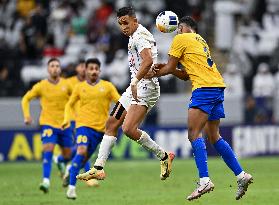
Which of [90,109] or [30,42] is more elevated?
[30,42]

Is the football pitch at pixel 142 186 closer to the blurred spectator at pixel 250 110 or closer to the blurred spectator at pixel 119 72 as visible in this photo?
the blurred spectator at pixel 250 110

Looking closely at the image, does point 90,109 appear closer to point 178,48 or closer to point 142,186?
point 142,186

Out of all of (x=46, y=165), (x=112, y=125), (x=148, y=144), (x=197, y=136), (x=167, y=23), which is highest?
(x=167, y=23)

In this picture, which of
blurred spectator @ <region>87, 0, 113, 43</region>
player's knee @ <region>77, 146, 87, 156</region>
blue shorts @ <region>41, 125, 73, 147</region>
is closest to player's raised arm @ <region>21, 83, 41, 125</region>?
blue shorts @ <region>41, 125, 73, 147</region>

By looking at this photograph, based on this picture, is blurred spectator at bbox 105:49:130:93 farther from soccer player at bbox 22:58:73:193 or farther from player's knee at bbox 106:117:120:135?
player's knee at bbox 106:117:120:135

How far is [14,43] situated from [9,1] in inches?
86.5

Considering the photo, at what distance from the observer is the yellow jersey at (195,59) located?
14.5 m

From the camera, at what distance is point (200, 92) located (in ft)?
47.5

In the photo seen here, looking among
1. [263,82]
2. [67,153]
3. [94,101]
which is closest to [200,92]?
[94,101]

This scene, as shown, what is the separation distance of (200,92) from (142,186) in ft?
18.7

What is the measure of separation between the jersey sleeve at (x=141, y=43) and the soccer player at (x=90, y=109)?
9.25ft

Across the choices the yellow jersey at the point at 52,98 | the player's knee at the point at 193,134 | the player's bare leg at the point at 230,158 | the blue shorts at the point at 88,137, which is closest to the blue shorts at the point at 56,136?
the yellow jersey at the point at 52,98

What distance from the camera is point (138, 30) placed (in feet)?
49.6

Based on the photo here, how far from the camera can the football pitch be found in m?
16.6
